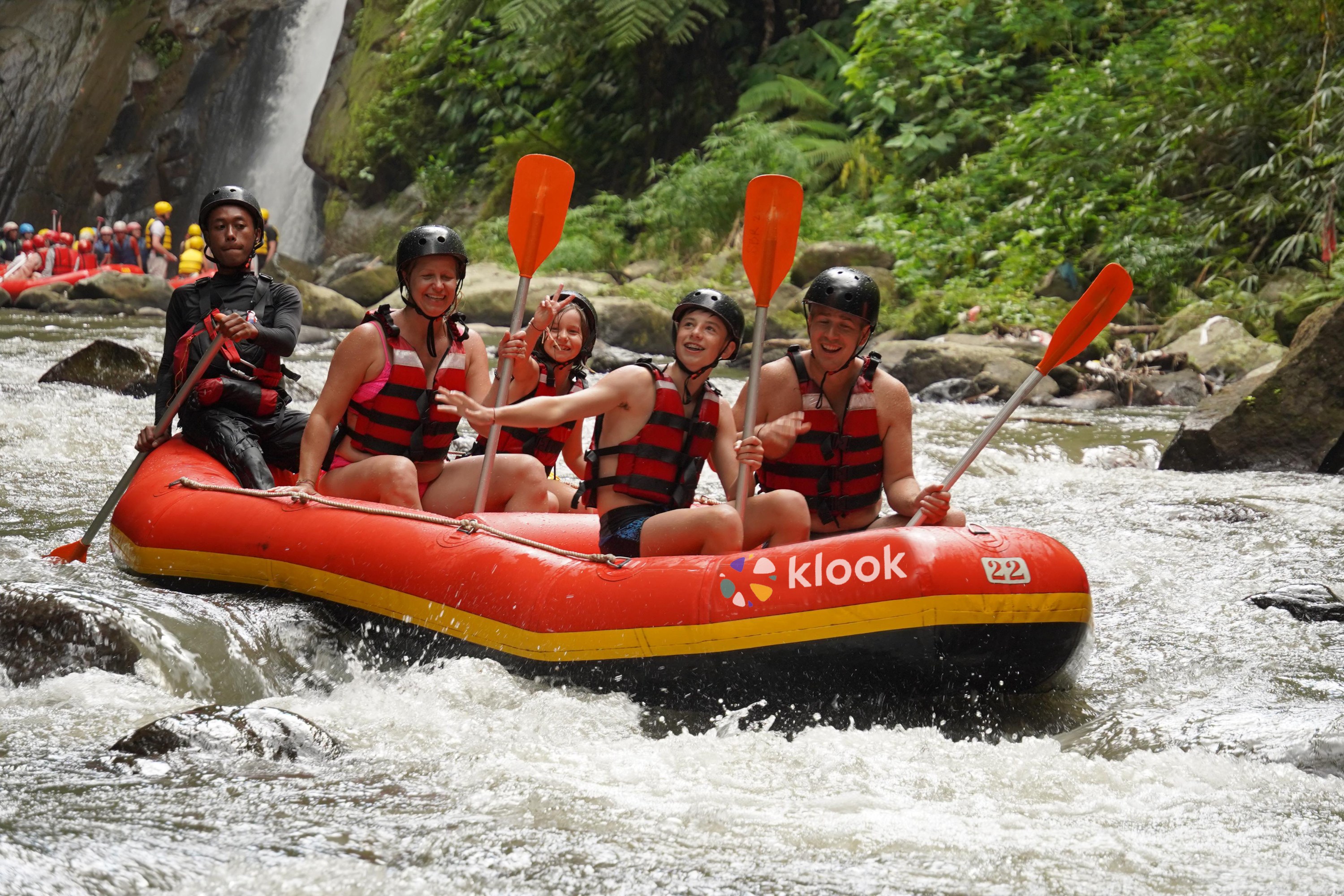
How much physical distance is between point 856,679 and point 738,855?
760 mm

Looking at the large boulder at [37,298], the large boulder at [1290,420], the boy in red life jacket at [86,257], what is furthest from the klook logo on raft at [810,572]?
the boy in red life jacket at [86,257]

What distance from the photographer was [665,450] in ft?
11.8

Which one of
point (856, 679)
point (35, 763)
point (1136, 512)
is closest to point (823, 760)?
point (856, 679)

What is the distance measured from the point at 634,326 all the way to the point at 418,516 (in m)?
8.74

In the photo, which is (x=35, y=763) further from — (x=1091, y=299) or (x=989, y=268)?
(x=989, y=268)

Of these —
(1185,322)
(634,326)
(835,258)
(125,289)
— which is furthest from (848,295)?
(125,289)

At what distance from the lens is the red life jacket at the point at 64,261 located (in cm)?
1845

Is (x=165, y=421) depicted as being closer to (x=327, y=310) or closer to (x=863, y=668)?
(x=863, y=668)

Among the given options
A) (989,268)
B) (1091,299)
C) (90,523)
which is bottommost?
(90,523)

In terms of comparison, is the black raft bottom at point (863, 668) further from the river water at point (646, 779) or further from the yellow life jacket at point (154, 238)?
the yellow life jacket at point (154, 238)

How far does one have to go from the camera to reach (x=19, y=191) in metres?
23.6

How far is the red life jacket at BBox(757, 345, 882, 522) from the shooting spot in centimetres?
389

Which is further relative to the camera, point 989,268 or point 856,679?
point 989,268

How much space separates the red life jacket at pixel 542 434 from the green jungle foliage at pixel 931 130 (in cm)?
711
